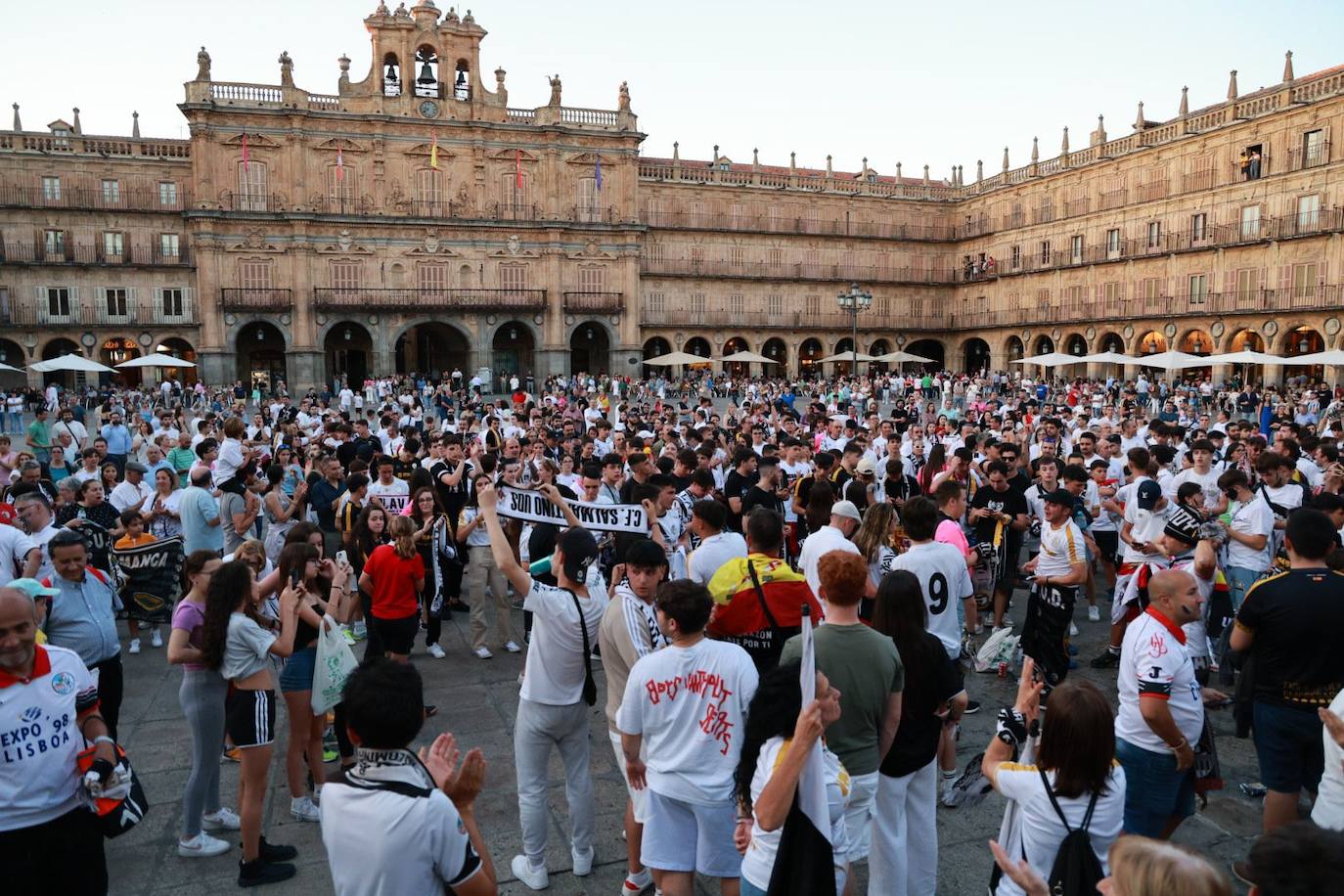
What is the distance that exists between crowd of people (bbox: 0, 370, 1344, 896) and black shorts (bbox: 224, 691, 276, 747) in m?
0.01

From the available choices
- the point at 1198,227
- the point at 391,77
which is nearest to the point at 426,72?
the point at 391,77

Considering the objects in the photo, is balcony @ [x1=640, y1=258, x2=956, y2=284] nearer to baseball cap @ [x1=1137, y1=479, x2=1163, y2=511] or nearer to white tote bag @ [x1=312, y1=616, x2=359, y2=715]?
baseball cap @ [x1=1137, y1=479, x2=1163, y2=511]

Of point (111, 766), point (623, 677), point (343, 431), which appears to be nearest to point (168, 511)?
point (343, 431)

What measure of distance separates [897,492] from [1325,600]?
5.19 meters

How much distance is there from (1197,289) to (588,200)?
28036 mm

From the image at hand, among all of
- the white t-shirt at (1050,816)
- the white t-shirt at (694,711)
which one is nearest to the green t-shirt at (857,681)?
the white t-shirt at (694,711)

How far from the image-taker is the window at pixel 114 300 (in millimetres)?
38031

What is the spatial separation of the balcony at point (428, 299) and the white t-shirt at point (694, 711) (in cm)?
3870

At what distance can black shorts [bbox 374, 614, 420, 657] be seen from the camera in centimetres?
600

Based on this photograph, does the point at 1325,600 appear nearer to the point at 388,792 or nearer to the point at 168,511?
the point at 388,792

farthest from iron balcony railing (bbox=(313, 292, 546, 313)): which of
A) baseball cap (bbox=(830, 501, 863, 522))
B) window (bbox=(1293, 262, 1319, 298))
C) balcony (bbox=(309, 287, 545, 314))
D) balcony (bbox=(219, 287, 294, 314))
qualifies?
baseball cap (bbox=(830, 501, 863, 522))

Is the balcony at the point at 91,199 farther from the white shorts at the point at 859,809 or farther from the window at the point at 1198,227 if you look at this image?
the window at the point at 1198,227

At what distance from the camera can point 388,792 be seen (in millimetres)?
2490

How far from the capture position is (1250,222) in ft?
116
